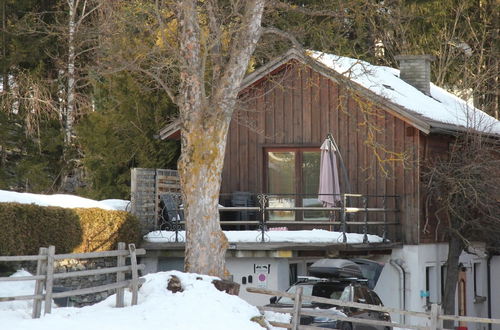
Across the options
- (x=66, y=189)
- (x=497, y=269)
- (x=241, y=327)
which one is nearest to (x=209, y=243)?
(x=241, y=327)

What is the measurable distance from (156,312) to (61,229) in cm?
541

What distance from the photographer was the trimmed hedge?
20.5 m

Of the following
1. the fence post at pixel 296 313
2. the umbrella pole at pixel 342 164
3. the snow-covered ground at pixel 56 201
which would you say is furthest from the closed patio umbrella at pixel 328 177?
the fence post at pixel 296 313

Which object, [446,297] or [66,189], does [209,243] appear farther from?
[66,189]

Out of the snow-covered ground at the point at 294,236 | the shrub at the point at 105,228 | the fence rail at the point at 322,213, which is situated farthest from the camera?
the fence rail at the point at 322,213

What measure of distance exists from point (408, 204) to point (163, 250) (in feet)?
20.9

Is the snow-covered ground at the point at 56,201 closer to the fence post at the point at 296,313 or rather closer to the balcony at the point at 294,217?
the balcony at the point at 294,217

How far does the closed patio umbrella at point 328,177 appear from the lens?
1027 inches

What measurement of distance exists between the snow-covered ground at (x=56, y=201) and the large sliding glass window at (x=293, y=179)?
4.03m

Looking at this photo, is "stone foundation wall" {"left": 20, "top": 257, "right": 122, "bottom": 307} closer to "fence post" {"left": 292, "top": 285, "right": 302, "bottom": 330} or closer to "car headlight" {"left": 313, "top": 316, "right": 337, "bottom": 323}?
"car headlight" {"left": 313, "top": 316, "right": 337, "bottom": 323}

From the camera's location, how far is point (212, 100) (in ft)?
65.6

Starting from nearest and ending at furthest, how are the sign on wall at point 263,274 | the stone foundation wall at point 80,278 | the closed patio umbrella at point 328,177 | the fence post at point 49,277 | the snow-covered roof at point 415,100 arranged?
the fence post at point 49,277, the stone foundation wall at point 80,278, the sign on wall at point 263,274, the closed patio umbrella at point 328,177, the snow-covered roof at point 415,100

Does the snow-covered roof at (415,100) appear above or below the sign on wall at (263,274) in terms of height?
above

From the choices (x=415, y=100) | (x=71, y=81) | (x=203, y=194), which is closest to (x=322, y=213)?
(x=415, y=100)
